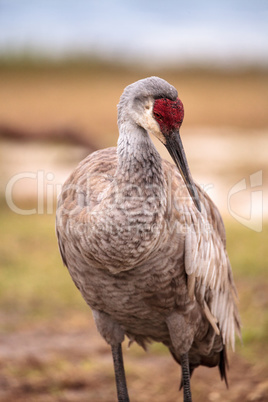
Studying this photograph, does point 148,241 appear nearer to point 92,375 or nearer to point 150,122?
point 150,122

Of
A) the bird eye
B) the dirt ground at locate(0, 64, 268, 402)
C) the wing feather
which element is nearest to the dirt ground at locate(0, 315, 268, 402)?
the dirt ground at locate(0, 64, 268, 402)

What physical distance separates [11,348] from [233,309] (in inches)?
64.5

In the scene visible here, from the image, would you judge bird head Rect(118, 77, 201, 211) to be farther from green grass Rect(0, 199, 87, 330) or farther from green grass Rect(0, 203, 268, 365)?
green grass Rect(0, 199, 87, 330)

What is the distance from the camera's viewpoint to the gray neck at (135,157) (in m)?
2.38

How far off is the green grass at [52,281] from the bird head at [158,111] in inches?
80.1

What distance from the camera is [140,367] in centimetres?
397

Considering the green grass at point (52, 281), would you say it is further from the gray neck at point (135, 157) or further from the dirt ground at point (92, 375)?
the gray neck at point (135, 157)

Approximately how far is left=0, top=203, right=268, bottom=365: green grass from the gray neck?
6.54ft

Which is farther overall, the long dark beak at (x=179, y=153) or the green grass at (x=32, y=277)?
the green grass at (x=32, y=277)

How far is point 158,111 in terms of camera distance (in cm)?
228

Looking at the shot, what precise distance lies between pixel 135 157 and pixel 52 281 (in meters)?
3.12

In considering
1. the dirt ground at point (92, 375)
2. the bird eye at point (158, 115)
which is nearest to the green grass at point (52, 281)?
the dirt ground at point (92, 375)

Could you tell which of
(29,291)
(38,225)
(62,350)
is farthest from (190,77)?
(62,350)

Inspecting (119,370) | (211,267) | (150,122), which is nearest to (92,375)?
(119,370)
